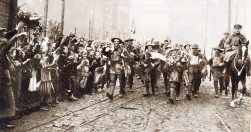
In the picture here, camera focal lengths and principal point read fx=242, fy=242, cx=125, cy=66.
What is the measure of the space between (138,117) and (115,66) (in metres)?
1.90

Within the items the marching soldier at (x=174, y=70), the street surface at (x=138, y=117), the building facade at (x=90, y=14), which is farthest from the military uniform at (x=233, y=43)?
the building facade at (x=90, y=14)

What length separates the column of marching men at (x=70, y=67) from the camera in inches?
153

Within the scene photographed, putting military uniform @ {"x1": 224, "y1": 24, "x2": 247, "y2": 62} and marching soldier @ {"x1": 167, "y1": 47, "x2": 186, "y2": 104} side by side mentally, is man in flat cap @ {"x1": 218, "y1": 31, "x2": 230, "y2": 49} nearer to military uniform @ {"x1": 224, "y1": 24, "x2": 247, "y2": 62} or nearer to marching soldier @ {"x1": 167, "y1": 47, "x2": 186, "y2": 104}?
military uniform @ {"x1": 224, "y1": 24, "x2": 247, "y2": 62}

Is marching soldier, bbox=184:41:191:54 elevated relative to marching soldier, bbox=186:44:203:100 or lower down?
elevated

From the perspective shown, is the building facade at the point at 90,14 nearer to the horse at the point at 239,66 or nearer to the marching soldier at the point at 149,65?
the marching soldier at the point at 149,65

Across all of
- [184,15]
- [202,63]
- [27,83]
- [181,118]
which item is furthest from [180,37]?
[27,83]

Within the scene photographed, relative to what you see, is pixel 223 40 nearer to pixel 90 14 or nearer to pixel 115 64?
pixel 115 64

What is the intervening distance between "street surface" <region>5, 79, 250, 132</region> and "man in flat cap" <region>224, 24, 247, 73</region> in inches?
44.5

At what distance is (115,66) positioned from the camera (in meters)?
6.09

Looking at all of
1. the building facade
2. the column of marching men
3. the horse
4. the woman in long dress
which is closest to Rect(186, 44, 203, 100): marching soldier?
the column of marching men

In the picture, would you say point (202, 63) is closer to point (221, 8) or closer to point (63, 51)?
point (221, 8)

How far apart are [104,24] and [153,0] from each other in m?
1.92

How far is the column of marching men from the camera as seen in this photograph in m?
3.89

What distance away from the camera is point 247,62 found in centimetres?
497
